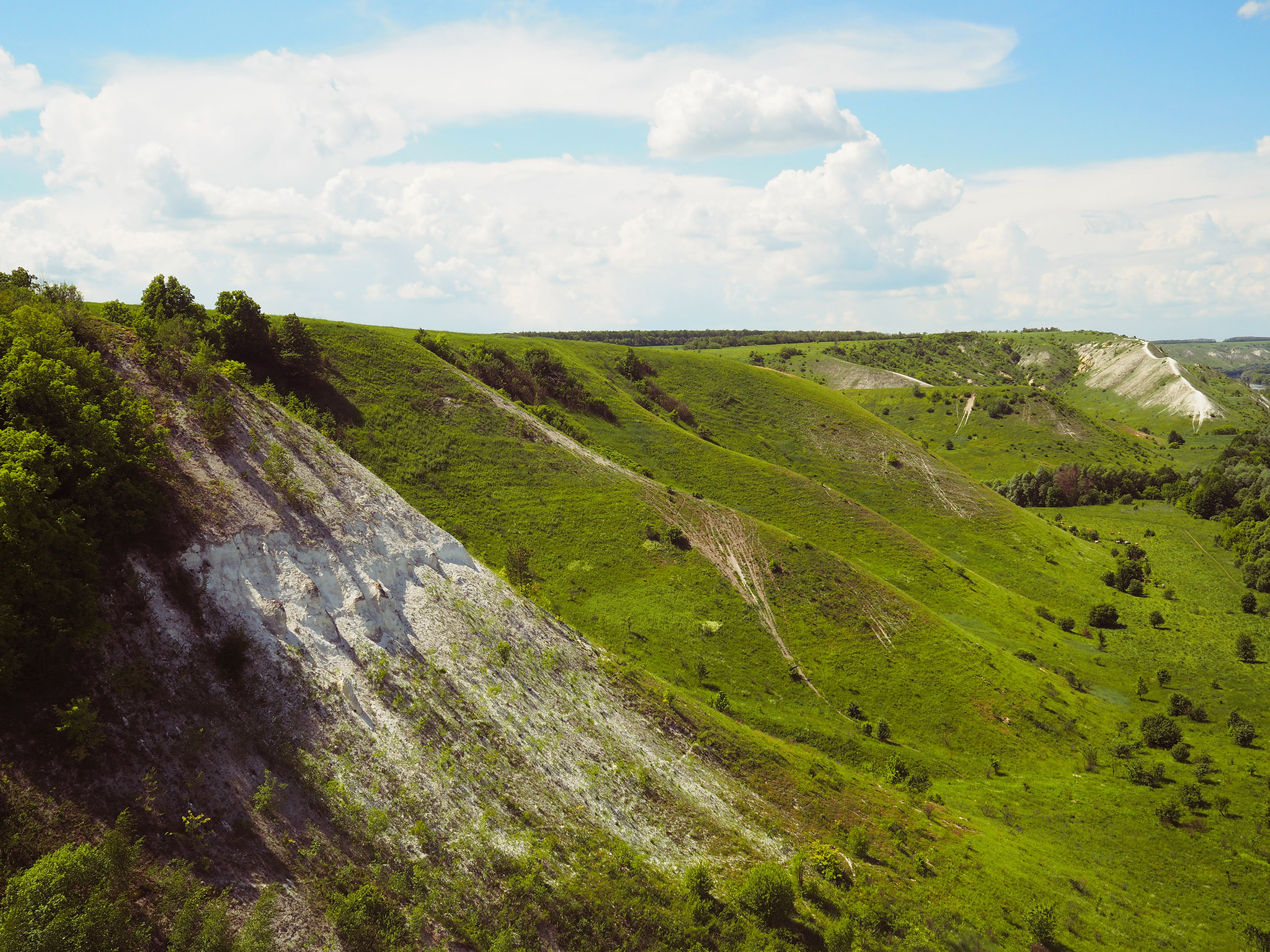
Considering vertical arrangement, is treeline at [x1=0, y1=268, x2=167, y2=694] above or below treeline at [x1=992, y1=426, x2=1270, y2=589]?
above

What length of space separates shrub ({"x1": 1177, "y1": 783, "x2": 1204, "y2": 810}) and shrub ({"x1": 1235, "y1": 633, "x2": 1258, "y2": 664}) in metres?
39.9

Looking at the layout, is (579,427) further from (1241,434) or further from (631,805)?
(1241,434)

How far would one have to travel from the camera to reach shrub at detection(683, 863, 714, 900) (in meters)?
26.1

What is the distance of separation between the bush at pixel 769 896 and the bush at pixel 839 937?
175 cm

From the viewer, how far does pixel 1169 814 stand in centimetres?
4559

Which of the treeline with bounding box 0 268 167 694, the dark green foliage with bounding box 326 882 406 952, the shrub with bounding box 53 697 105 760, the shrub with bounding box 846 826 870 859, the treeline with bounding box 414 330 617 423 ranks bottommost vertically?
the shrub with bounding box 846 826 870 859

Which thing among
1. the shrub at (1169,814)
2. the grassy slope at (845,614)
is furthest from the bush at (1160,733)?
the shrub at (1169,814)

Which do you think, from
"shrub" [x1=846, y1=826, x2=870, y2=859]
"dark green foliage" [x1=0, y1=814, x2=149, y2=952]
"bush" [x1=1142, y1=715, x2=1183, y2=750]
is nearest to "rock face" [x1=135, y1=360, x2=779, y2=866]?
"shrub" [x1=846, y1=826, x2=870, y2=859]

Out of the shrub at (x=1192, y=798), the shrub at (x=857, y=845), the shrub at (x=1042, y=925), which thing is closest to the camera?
the shrub at (x=1042, y=925)

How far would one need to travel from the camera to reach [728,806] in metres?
32.9

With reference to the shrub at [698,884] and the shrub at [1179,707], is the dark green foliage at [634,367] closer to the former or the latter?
the shrub at [1179,707]

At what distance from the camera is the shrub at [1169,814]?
1772 inches

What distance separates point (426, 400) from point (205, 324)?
22039 mm

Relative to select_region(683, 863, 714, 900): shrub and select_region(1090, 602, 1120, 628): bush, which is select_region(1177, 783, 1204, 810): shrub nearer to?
select_region(1090, 602, 1120, 628): bush
